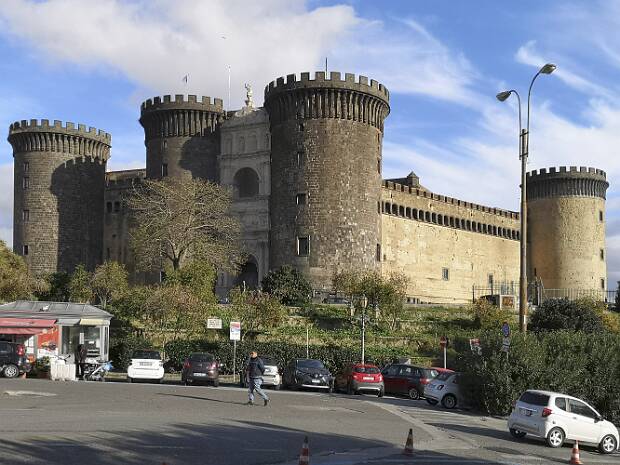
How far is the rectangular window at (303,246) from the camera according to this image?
205 feet

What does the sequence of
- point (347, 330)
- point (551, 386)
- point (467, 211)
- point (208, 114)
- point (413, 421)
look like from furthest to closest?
point (467, 211) < point (208, 114) < point (347, 330) < point (551, 386) < point (413, 421)

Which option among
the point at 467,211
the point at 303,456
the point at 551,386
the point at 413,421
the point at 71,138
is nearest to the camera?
the point at 303,456

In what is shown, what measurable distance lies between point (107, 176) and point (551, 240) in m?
40.9

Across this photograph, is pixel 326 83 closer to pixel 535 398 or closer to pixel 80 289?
pixel 80 289

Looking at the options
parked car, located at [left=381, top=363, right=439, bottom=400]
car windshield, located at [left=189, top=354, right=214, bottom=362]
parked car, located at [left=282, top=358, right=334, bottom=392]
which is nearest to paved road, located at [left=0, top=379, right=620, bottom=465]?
parked car, located at [left=282, top=358, right=334, bottom=392]

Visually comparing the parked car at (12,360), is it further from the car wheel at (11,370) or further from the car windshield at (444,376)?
the car windshield at (444,376)

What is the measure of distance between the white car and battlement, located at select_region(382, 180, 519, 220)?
4865 cm

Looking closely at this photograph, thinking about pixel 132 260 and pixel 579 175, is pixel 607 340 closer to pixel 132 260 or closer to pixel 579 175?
pixel 132 260

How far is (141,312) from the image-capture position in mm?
48625

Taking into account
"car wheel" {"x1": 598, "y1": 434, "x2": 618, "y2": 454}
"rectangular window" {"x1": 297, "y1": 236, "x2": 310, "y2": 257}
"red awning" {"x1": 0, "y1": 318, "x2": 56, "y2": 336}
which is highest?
"rectangular window" {"x1": 297, "y1": 236, "x2": 310, "y2": 257}

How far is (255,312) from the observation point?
50000mm

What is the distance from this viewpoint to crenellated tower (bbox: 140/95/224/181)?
6881 cm

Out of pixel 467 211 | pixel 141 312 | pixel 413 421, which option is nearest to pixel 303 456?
pixel 413 421

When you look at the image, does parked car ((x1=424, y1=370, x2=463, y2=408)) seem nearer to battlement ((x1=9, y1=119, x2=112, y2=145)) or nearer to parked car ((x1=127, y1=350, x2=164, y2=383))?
parked car ((x1=127, y1=350, x2=164, y2=383))
